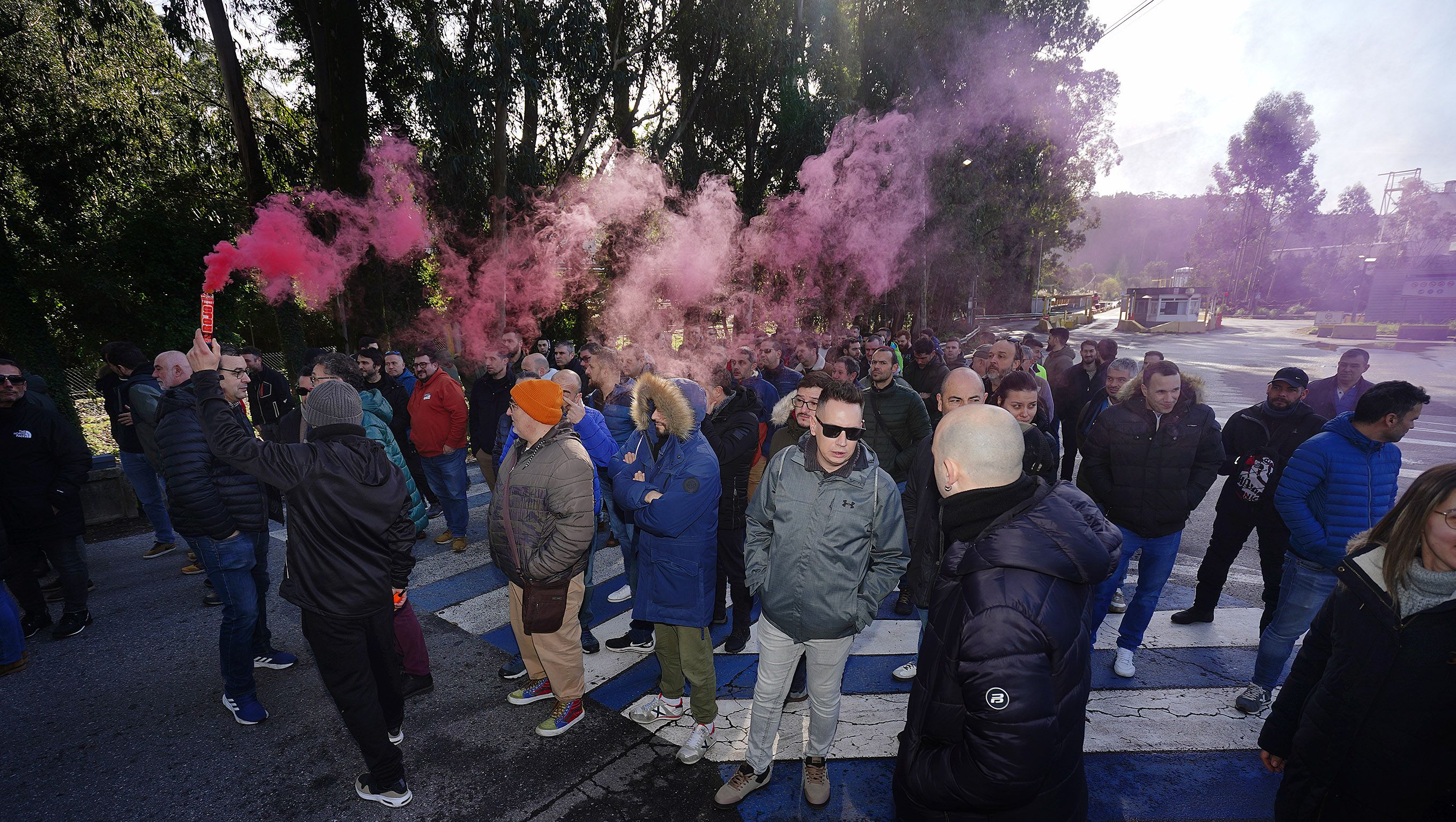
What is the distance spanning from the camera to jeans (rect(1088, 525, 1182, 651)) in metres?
3.82

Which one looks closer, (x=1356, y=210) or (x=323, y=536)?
(x=323, y=536)

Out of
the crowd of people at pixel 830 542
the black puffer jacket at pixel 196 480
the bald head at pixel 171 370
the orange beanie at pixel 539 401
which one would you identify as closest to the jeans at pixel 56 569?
the crowd of people at pixel 830 542

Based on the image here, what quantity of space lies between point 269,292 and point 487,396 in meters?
6.42

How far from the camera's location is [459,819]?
9.27ft

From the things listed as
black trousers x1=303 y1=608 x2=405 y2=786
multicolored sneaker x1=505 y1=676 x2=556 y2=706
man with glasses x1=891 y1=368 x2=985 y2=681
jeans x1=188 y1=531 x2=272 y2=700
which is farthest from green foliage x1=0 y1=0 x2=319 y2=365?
man with glasses x1=891 y1=368 x2=985 y2=681

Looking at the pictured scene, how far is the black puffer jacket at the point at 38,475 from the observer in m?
4.26

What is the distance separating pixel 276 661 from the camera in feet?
13.2

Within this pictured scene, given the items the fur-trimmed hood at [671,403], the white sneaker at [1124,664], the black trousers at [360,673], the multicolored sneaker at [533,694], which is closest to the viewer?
the black trousers at [360,673]

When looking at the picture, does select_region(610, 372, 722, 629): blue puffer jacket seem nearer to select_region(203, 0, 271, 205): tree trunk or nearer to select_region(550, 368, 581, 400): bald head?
select_region(550, 368, 581, 400): bald head

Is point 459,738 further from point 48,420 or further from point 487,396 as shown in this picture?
point 48,420

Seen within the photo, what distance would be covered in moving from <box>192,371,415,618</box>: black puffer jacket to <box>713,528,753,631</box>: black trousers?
2.04 metres

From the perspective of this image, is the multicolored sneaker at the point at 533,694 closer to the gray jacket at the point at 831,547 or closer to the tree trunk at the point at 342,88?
the gray jacket at the point at 831,547

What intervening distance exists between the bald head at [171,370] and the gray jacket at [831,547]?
11.7 feet

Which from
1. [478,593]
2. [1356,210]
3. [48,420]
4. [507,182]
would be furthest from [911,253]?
[1356,210]
